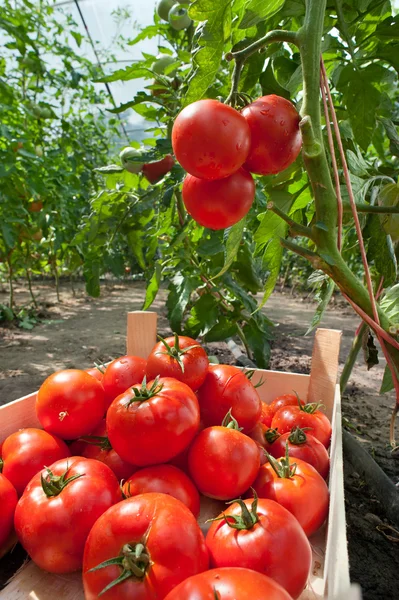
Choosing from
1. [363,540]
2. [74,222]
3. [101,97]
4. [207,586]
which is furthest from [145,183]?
[101,97]

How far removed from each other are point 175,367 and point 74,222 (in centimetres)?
414

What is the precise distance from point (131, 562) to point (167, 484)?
0.83 ft

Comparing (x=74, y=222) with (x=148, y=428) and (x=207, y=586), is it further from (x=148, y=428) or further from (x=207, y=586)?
(x=207, y=586)

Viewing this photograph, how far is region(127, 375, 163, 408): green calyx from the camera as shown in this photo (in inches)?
35.2

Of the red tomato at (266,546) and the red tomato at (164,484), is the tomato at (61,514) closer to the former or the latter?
the red tomato at (164,484)

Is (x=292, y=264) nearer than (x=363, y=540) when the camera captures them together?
No

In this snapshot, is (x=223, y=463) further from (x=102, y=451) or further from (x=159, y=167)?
(x=159, y=167)

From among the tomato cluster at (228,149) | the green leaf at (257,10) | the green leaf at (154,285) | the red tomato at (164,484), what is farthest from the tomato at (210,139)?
the green leaf at (154,285)

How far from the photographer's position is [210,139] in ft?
1.99

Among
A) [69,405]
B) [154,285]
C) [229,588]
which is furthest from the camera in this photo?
[154,285]

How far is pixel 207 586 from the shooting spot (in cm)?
54

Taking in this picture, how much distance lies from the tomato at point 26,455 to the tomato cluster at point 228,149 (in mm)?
648

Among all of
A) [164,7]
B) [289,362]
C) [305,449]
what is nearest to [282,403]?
[305,449]

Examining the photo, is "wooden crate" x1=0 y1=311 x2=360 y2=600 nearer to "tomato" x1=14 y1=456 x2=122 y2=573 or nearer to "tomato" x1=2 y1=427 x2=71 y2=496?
"tomato" x1=14 y1=456 x2=122 y2=573
